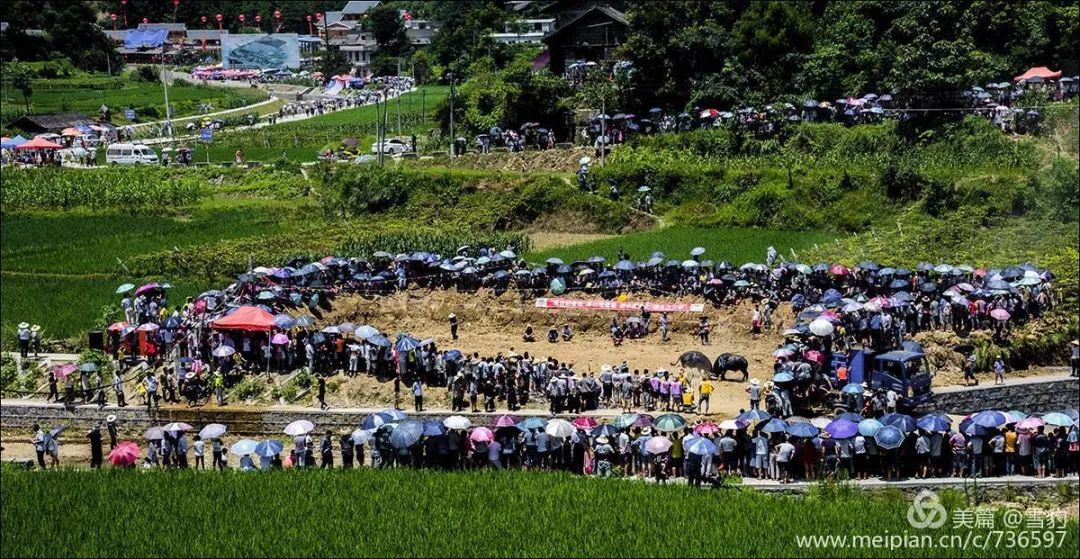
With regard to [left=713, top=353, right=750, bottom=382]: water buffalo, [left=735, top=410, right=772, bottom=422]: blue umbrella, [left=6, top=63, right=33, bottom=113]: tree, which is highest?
[left=6, top=63, right=33, bottom=113]: tree

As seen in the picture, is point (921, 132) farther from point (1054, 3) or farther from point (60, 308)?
point (60, 308)

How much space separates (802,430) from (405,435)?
7142 mm

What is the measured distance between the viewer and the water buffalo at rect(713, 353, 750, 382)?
94.6 ft

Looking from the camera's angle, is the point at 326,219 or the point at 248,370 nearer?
the point at 248,370

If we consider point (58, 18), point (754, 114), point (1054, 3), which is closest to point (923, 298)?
point (754, 114)

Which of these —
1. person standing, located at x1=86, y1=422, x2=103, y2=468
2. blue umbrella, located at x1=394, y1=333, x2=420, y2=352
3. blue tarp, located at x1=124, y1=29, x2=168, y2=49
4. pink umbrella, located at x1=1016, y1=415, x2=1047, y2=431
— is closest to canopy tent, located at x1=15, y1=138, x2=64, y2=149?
person standing, located at x1=86, y1=422, x2=103, y2=468

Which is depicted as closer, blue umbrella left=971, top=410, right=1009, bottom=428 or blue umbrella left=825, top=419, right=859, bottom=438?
blue umbrella left=971, top=410, right=1009, bottom=428

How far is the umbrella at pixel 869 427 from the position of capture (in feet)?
73.3

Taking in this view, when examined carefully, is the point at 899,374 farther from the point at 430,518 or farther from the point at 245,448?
the point at 245,448

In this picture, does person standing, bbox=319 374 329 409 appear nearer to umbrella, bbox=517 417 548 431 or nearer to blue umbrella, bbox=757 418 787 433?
umbrella, bbox=517 417 548 431

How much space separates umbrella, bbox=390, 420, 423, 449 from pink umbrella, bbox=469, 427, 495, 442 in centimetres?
98

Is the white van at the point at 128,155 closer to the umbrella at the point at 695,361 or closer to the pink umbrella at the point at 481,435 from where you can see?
the umbrella at the point at 695,361

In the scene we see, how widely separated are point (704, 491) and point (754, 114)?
2931cm

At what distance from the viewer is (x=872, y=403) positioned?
25078 millimetres
